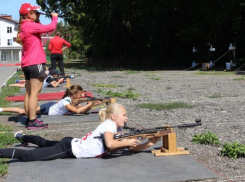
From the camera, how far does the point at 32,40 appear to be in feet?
24.2

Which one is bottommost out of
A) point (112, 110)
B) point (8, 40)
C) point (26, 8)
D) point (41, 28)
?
point (112, 110)

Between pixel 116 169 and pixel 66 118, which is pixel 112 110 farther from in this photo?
pixel 66 118

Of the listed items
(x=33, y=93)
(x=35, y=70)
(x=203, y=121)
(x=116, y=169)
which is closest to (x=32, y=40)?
(x=35, y=70)

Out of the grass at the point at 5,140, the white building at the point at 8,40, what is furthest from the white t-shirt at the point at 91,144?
the white building at the point at 8,40

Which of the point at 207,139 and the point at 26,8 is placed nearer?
the point at 207,139

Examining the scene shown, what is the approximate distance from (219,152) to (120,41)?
3937 centimetres

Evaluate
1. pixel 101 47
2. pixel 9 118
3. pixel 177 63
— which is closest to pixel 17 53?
pixel 101 47

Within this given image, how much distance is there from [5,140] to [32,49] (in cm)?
178

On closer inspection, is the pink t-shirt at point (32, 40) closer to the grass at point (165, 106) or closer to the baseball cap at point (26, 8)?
the baseball cap at point (26, 8)

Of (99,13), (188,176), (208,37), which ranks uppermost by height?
(99,13)

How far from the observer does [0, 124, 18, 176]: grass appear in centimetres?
492

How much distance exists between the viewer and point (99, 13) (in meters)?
39.6

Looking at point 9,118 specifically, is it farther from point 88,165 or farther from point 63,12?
point 63,12

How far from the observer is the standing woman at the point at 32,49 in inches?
289
